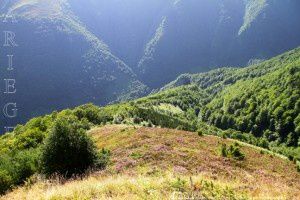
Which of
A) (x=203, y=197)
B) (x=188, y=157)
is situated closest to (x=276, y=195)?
(x=203, y=197)

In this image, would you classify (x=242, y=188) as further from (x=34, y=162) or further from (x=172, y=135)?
(x=172, y=135)

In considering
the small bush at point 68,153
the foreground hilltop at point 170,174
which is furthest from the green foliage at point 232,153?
the small bush at point 68,153

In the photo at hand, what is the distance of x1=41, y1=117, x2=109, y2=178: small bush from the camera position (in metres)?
35.0

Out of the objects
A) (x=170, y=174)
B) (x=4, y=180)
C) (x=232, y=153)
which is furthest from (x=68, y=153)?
(x=170, y=174)

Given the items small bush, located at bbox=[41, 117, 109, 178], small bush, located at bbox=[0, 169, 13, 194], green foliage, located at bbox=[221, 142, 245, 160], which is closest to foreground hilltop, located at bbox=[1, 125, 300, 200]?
green foliage, located at bbox=[221, 142, 245, 160]

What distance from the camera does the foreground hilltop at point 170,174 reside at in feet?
48.7

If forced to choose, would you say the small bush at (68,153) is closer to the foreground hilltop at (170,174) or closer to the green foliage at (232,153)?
the foreground hilltop at (170,174)

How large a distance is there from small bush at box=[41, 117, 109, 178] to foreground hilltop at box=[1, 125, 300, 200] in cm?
206

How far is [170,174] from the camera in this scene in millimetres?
17203

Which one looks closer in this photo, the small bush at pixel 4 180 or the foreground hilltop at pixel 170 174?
the foreground hilltop at pixel 170 174

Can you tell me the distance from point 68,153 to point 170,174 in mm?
19813

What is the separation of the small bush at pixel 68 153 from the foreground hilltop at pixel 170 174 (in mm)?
2056

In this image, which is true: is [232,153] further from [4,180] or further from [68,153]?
[4,180]

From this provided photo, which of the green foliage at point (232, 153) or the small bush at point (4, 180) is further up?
the green foliage at point (232, 153)
